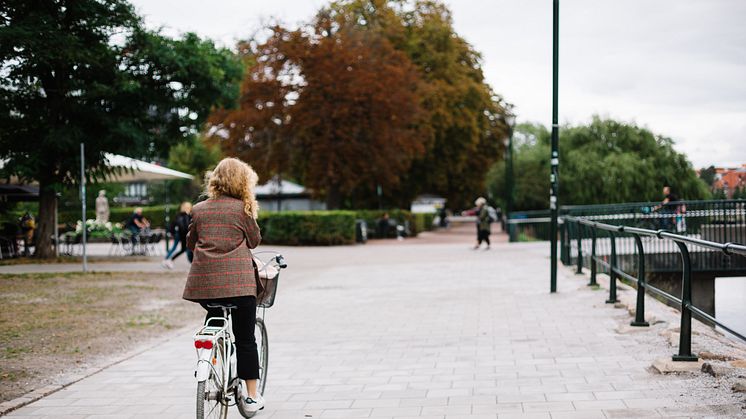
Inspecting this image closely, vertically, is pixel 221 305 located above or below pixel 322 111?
below

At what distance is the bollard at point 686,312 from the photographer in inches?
267

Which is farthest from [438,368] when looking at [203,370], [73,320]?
[73,320]

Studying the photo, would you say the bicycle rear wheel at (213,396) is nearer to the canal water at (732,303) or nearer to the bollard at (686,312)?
the canal water at (732,303)

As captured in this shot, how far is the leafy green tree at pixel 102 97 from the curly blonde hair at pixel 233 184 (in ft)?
47.5

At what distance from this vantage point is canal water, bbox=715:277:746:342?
5.66 meters

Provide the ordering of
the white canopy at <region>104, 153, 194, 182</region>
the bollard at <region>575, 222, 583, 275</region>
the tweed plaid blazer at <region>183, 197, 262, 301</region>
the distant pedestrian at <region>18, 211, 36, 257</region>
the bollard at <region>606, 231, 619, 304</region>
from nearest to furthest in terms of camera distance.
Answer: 1. the tweed plaid blazer at <region>183, 197, 262, 301</region>
2. the bollard at <region>606, 231, 619, 304</region>
3. the bollard at <region>575, 222, 583, 275</region>
4. the white canopy at <region>104, 153, 194, 182</region>
5. the distant pedestrian at <region>18, 211, 36, 257</region>

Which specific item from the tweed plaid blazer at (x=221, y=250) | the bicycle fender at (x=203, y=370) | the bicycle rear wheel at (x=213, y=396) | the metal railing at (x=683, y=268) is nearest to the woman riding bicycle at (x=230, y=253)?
the tweed plaid blazer at (x=221, y=250)

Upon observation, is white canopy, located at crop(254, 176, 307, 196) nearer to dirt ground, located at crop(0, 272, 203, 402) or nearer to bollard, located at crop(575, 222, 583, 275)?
dirt ground, located at crop(0, 272, 203, 402)

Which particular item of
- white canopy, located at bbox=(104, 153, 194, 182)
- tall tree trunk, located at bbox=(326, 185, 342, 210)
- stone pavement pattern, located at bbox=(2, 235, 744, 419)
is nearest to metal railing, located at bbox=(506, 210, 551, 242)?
tall tree trunk, located at bbox=(326, 185, 342, 210)

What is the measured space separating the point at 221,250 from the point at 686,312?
380 cm

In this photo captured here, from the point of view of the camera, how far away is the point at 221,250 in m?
5.00

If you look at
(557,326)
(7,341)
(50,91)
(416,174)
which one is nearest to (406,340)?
(557,326)

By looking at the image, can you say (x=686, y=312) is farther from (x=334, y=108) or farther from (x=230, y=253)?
(x=334, y=108)

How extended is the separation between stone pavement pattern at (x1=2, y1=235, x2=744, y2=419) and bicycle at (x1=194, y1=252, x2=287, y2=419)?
0.76m
